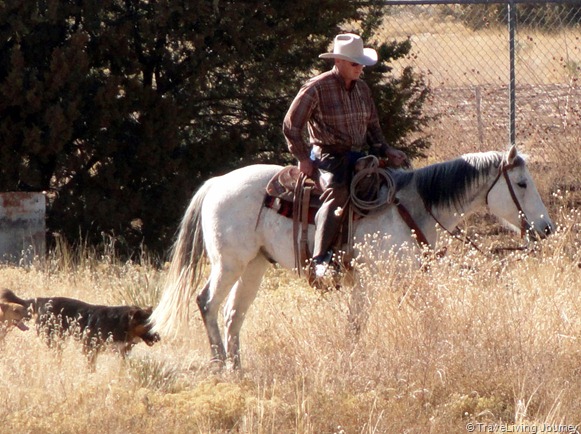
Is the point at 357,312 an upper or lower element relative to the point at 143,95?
lower

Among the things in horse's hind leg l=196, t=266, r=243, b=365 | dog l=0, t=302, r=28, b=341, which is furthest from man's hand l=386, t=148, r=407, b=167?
dog l=0, t=302, r=28, b=341

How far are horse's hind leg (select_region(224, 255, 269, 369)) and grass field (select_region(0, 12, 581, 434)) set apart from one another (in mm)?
164

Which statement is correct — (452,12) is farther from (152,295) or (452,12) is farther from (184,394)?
(184,394)

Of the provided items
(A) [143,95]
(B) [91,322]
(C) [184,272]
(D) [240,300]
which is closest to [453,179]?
(D) [240,300]

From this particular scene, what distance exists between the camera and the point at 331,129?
784 cm

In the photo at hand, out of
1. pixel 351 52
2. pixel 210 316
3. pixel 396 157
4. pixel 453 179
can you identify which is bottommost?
pixel 210 316

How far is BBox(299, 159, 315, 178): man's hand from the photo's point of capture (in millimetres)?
7785

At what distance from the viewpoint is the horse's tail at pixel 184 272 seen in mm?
8219

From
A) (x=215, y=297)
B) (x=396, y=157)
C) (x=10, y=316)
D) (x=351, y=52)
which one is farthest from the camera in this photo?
(x=215, y=297)

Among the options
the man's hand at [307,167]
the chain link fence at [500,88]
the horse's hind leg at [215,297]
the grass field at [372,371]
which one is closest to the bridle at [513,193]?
the grass field at [372,371]

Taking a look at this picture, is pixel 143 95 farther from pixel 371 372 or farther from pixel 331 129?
pixel 371 372

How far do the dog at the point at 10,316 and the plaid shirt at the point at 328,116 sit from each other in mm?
2273

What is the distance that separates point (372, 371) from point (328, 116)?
6.96 ft

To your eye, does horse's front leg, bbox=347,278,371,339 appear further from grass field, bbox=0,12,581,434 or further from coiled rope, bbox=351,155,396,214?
coiled rope, bbox=351,155,396,214
